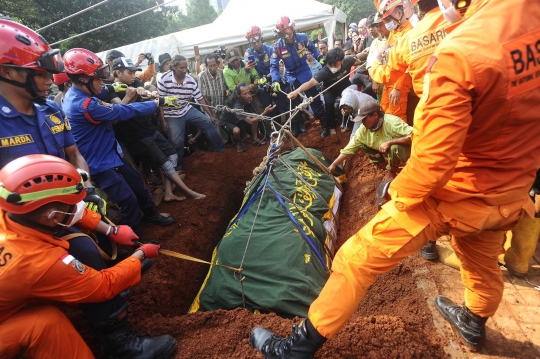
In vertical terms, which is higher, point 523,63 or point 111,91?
point 523,63

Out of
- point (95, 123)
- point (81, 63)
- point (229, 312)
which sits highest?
point (81, 63)

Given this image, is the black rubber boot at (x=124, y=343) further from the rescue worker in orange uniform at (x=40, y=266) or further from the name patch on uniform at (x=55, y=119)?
the name patch on uniform at (x=55, y=119)

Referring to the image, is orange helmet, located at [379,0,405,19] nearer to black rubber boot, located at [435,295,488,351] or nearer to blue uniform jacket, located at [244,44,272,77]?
black rubber boot, located at [435,295,488,351]

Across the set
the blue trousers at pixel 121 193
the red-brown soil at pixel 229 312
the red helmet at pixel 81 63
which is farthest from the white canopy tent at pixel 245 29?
the blue trousers at pixel 121 193

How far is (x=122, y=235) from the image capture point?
2.21 metres

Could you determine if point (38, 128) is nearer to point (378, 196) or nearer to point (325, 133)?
point (378, 196)

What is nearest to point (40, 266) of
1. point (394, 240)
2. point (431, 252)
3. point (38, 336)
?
point (38, 336)

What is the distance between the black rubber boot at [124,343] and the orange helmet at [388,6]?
381 centimetres

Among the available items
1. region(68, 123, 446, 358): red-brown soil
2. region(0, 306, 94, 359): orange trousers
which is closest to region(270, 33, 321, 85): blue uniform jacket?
region(68, 123, 446, 358): red-brown soil

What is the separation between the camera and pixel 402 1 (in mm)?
3320

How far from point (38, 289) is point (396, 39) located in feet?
12.3

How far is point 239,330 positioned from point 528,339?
1809mm

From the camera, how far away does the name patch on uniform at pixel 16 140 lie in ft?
6.95

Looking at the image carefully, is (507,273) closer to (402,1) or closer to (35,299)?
(402,1)
